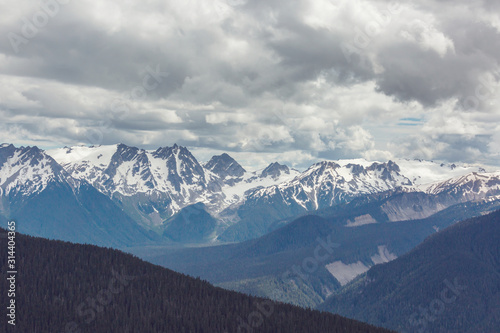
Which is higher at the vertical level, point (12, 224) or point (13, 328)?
point (12, 224)

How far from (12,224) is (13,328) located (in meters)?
44.5

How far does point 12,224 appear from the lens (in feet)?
592

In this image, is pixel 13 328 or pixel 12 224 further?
pixel 13 328

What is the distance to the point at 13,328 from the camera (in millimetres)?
198375
